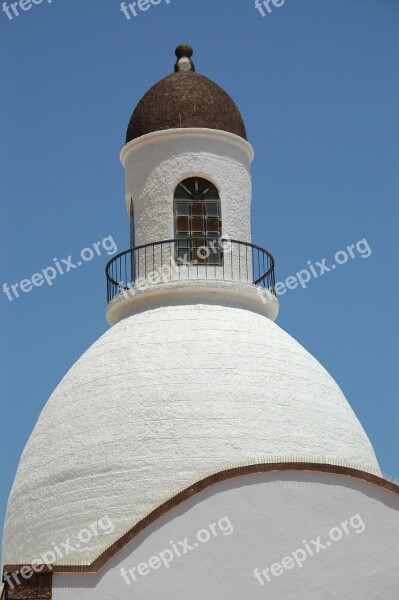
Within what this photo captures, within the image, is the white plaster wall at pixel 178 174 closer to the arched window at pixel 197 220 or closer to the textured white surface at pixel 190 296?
the arched window at pixel 197 220

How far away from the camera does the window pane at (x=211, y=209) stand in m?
19.6

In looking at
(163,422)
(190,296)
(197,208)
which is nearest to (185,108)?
(197,208)

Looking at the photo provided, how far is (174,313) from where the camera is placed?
18.3 meters

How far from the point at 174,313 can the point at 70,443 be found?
8.09 ft

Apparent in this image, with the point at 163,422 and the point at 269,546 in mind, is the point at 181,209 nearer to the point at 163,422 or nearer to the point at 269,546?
the point at 163,422

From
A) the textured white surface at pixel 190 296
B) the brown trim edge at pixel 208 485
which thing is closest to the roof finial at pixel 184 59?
the textured white surface at pixel 190 296

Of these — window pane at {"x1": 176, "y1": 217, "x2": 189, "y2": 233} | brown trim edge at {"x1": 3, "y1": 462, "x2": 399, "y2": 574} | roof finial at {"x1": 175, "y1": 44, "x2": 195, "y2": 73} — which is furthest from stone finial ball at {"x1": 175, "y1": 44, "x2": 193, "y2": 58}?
brown trim edge at {"x1": 3, "y1": 462, "x2": 399, "y2": 574}

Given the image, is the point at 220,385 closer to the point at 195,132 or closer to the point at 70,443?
the point at 70,443

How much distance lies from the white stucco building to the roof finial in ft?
0.09

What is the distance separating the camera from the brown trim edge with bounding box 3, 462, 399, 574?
14.3 m

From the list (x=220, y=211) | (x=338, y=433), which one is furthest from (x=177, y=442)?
(x=220, y=211)

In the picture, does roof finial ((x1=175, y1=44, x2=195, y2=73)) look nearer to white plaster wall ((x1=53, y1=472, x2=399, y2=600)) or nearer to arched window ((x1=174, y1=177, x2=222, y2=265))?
arched window ((x1=174, y1=177, x2=222, y2=265))

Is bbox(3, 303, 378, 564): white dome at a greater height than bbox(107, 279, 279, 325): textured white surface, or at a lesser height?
lesser

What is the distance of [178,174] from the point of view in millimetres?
19594
